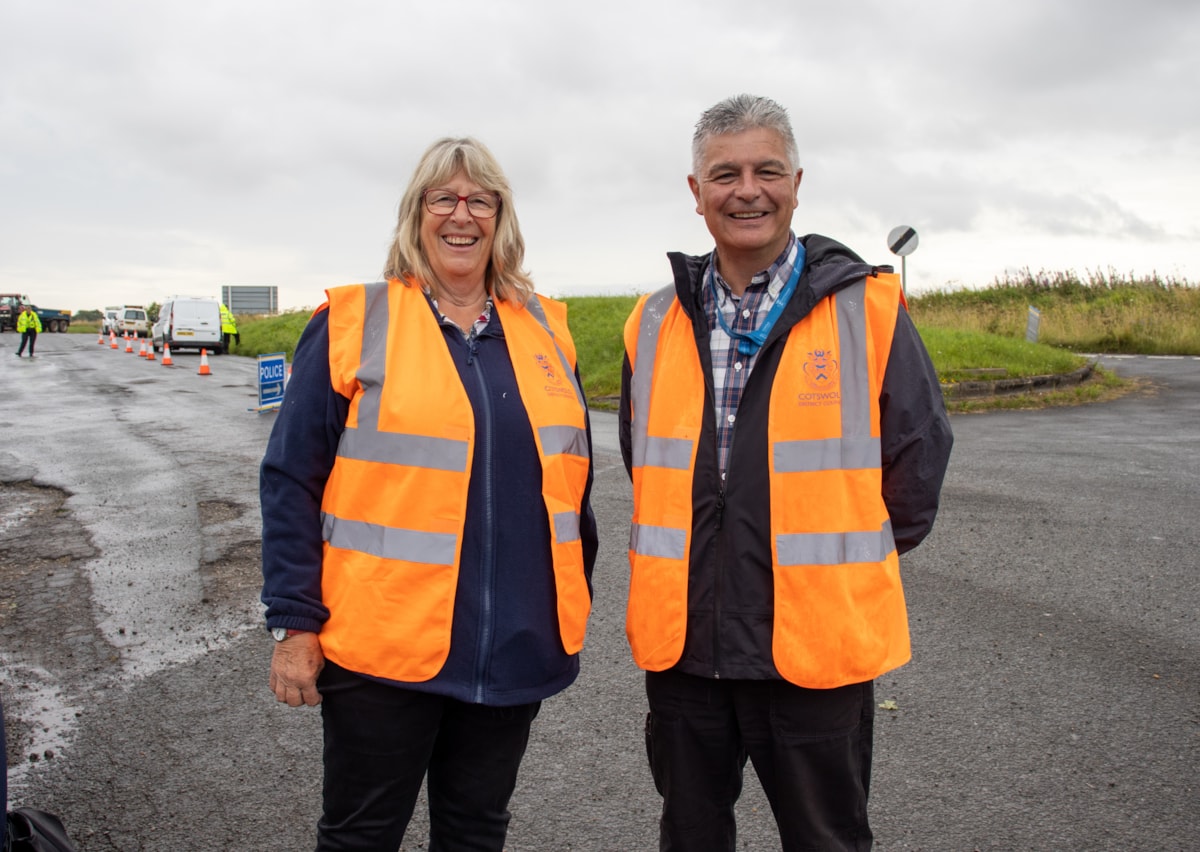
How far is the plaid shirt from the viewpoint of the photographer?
245 centimetres

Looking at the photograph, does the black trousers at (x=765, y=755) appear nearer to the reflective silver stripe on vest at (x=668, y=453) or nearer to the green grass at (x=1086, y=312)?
the reflective silver stripe on vest at (x=668, y=453)

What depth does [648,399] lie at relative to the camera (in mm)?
2588

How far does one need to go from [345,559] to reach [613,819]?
1.53 meters

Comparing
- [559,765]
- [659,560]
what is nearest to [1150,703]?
[559,765]

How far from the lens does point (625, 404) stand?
9.29ft

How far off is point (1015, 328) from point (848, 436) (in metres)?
25.4

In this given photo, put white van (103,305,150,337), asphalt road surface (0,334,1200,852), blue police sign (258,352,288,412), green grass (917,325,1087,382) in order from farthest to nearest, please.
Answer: white van (103,305,150,337), green grass (917,325,1087,382), blue police sign (258,352,288,412), asphalt road surface (0,334,1200,852)

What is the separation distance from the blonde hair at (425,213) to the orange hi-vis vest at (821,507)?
0.61 m

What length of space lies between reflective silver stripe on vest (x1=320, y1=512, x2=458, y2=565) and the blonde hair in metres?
0.67

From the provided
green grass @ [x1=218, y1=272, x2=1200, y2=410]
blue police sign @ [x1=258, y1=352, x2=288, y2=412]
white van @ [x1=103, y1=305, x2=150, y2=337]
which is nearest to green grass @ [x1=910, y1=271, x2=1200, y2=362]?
green grass @ [x1=218, y1=272, x2=1200, y2=410]

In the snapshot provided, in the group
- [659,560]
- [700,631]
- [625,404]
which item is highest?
[625,404]

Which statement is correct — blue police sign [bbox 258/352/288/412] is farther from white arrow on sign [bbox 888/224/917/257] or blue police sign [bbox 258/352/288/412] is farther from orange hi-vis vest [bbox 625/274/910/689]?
orange hi-vis vest [bbox 625/274/910/689]

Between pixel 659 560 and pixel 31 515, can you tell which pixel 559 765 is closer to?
pixel 659 560

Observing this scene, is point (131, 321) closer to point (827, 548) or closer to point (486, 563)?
point (486, 563)
